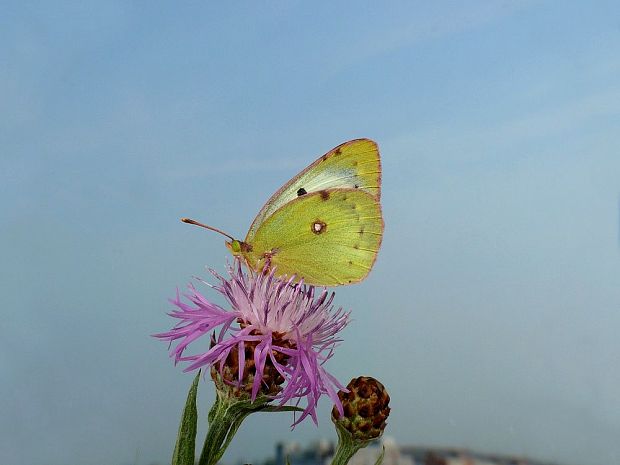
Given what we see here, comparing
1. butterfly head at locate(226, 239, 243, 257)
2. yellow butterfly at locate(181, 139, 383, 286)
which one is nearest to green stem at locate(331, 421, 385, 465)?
yellow butterfly at locate(181, 139, 383, 286)

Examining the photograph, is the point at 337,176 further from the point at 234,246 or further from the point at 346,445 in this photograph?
the point at 346,445

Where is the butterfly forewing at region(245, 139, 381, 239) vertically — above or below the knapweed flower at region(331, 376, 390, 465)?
above

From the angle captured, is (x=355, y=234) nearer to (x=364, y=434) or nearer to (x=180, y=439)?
(x=364, y=434)

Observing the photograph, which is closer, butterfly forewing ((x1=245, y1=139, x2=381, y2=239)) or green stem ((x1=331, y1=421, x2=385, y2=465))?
green stem ((x1=331, y1=421, x2=385, y2=465))

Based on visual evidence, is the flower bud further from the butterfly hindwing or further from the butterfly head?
the butterfly head

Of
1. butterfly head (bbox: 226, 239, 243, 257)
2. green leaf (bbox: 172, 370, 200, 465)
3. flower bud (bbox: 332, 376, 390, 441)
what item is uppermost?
butterfly head (bbox: 226, 239, 243, 257)

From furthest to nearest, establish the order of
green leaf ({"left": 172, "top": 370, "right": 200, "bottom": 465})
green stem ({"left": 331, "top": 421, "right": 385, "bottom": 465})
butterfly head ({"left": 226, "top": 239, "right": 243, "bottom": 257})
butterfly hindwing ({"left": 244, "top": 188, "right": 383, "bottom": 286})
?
butterfly hindwing ({"left": 244, "top": 188, "right": 383, "bottom": 286})
butterfly head ({"left": 226, "top": 239, "right": 243, "bottom": 257})
green stem ({"left": 331, "top": 421, "right": 385, "bottom": 465})
green leaf ({"left": 172, "top": 370, "right": 200, "bottom": 465})

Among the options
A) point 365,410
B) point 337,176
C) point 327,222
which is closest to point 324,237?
point 327,222
